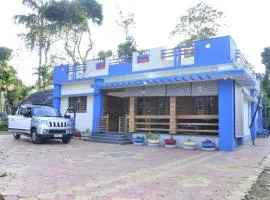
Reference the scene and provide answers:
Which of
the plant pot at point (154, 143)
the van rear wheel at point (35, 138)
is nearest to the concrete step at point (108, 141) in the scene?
the plant pot at point (154, 143)

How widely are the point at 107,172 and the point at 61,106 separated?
14.2 m

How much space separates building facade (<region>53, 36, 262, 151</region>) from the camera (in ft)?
44.3

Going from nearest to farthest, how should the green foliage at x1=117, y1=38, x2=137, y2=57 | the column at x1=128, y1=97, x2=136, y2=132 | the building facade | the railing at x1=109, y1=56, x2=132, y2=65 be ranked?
the building facade, the column at x1=128, y1=97, x2=136, y2=132, the railing at x1=109, y1=56, x2=132, y2=65, the green foliage at x1=117, y1=38, x2=137, y2=57

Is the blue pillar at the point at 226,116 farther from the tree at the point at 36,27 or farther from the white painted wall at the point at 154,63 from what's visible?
the tree at the point at 36,27

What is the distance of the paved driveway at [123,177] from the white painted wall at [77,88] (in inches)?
358

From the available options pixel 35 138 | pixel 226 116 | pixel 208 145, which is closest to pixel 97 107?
pixel 35 138

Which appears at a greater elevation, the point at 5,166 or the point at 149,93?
the point at 149,93

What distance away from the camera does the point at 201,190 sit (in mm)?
6008

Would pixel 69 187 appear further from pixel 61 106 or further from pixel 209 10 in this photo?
pixel 209 10

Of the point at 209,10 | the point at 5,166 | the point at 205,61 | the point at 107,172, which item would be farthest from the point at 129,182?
the point at 209,10

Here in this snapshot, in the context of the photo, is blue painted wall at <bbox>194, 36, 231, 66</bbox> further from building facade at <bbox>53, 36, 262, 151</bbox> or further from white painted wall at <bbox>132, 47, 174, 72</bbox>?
white painted wall at <bbox>132, 47, 174, 72</bbox>

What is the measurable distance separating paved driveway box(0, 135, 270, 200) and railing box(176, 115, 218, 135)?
3.71m

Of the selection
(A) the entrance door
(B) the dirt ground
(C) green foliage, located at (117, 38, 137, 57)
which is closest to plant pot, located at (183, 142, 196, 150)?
(B) the dirt ground

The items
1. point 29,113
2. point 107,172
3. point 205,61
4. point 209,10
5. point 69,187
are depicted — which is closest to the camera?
point 69,187
